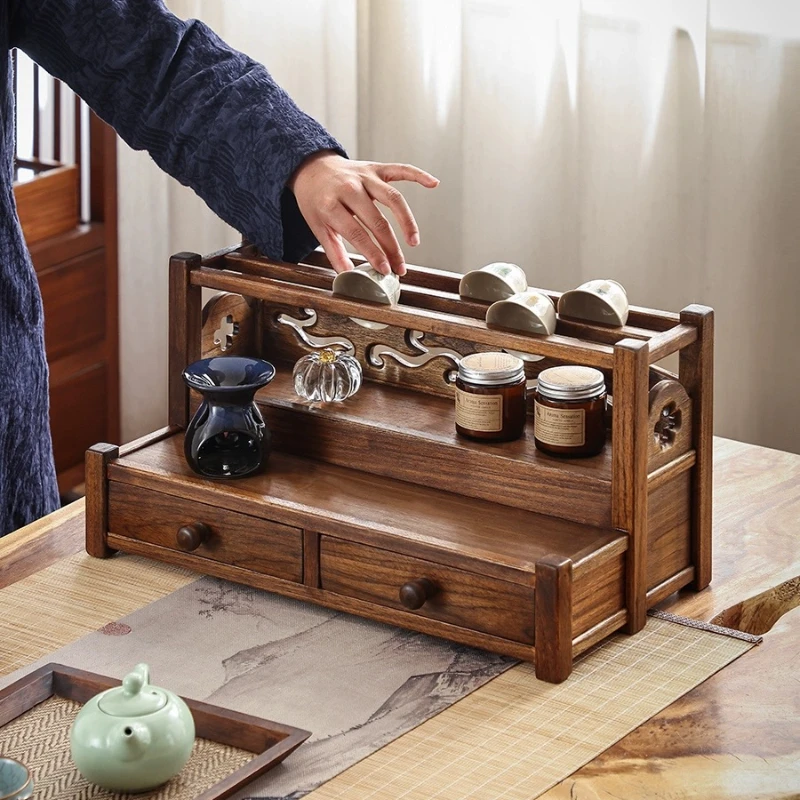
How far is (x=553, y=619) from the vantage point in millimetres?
1210

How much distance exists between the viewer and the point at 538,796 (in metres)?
1.05

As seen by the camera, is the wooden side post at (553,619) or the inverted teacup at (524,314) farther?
the inverted teacup at (524,314)

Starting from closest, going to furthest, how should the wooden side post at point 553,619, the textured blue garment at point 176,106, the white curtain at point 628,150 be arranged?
the wooden side post at point 553,619, the textured blue garment at point 176,106, the white curtain at point 628,150

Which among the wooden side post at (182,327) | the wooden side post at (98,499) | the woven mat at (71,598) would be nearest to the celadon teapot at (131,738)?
the woven mat at (71,598)

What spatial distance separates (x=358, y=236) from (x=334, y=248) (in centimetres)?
4

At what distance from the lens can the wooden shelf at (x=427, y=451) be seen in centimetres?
132

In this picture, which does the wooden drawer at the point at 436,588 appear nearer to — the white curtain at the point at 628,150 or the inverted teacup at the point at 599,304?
the inverted teacup at the point at 599,304

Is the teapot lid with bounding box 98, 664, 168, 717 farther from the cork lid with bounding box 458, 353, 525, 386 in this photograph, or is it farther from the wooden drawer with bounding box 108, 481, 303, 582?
the cork lid with bounding box 458, 353, 525, 386

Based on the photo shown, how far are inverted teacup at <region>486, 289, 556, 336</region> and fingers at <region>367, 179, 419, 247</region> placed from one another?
0.10m

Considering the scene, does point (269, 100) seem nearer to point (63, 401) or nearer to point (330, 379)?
point (330, 379)

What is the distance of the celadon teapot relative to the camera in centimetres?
101

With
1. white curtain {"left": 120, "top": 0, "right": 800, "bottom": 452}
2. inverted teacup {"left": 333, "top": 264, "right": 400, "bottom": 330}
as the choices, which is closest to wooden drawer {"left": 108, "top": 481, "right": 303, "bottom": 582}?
inverted teacup {"left": 333, "top": 264, "right": 400, "bottom": 330}

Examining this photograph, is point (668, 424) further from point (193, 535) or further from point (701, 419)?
point (193, 535)

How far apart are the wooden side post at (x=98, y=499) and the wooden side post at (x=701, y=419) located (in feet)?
1.97
